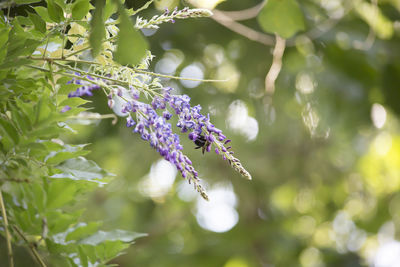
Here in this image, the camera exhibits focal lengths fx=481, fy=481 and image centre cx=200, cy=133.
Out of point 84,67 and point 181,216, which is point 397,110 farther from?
point 181,216

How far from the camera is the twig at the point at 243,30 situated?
45.5 inches

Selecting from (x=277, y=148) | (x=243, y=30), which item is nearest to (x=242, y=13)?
(x=243, y=30)

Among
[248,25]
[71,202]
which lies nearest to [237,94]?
[248,25]

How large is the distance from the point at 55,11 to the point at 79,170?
17 centimetres

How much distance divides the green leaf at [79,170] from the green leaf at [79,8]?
0.51 feet

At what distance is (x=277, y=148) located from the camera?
226cm

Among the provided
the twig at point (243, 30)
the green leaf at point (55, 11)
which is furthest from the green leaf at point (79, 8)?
the twig at point (243, 30)

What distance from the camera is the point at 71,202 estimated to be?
0.52 metres

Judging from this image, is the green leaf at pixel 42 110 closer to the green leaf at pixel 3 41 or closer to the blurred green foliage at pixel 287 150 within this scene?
the green leaf at pixel 3 41

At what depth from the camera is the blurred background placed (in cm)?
132

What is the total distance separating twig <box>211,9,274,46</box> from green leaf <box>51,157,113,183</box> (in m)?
0.69

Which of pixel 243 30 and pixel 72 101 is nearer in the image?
pixel 72 101

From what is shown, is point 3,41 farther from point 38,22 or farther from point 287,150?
point 287,150

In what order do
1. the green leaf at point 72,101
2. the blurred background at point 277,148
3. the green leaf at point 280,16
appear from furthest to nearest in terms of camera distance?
the blurred background at point 277,148 → the green leaf at point 280,16 → the green leaf at point 72,101
